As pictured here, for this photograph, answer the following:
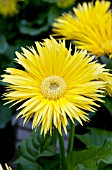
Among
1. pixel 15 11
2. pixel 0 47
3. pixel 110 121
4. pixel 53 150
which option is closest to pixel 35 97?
pixel 53 150

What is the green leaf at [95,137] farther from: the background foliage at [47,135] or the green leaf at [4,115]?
the green leaf at [4,115]

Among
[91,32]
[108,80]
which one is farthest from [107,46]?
[108,80]

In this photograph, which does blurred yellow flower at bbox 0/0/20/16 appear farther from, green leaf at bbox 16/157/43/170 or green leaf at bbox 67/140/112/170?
green leaf at bbox 67/140/112/170

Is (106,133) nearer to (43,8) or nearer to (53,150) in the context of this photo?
(53,150)

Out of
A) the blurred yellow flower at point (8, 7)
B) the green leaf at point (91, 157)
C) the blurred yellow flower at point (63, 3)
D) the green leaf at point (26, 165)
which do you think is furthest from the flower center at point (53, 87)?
the blurred yellow flower at point (63, 3)

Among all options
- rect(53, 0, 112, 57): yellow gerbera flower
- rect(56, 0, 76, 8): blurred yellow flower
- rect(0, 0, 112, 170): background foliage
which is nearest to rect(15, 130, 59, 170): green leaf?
rect(0, 0, 112, 170): background foliage

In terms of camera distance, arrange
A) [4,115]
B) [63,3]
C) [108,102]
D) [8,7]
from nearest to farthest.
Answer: [108,102]
[4,115]
[8,7]
[63,3]

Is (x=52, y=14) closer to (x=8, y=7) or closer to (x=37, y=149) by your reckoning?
(x=8, y=7)

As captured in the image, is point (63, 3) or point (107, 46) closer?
point (107, 46)
